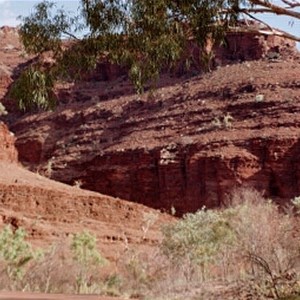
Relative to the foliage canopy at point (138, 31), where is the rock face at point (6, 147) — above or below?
below

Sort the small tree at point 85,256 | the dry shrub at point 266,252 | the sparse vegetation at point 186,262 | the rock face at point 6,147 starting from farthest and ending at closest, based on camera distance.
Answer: the rock face at point 6,147, the small tree at point 85,256, the sparse vegetation at point 186,262, the dry shrub at point 266,252

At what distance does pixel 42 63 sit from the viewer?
13523 millimetres

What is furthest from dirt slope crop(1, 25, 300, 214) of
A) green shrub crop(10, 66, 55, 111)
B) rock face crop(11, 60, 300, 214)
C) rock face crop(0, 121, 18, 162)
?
green shrub crop(10, 66, 55, 111)

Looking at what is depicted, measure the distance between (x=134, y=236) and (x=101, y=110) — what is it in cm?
2891

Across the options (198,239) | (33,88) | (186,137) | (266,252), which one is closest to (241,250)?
(266,252)

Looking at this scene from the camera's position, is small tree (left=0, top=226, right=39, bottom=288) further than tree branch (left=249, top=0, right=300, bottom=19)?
Yes

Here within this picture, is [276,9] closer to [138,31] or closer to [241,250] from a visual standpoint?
[138,31]

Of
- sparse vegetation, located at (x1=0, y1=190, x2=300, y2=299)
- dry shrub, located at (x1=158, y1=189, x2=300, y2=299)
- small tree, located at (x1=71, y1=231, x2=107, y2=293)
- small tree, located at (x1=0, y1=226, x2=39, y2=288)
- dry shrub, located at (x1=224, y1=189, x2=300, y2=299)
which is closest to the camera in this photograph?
dry shrub, located at (x1=224, y1=189, x2=300, y2=299)

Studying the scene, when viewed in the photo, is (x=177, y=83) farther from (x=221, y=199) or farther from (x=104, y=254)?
(x=104, y=254)

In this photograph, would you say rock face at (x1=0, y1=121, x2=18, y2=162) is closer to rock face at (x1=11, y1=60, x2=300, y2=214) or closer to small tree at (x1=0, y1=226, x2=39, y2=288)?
rock face at (x1=11, y1=60, x2=300, y2=214)

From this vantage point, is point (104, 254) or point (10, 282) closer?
Result: point (10, 282)

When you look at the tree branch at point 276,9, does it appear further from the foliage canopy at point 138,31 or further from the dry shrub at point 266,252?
the dry shrub at point 266,252

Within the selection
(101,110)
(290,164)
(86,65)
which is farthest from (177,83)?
(86,65)

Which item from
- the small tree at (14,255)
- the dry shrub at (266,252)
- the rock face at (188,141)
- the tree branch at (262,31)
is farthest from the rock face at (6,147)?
the tree branch at (262,31)
